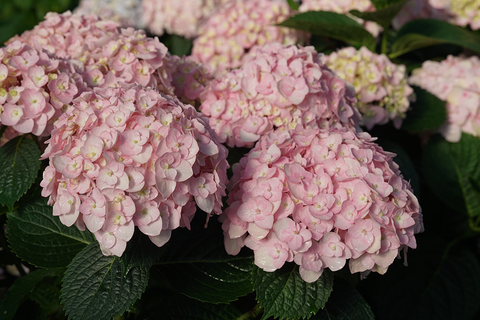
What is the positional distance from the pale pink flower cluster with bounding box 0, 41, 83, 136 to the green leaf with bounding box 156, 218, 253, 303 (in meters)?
0.35

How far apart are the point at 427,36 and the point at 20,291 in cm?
139

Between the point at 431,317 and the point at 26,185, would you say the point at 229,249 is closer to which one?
the point at 26,185

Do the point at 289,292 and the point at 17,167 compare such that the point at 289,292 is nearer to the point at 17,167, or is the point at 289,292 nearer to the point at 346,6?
the point at 17,167

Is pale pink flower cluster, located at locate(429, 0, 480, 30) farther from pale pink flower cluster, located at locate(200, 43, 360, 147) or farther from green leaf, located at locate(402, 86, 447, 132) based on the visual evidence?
pale pink flower cluster, located at locate(200, 43, 360, 147)

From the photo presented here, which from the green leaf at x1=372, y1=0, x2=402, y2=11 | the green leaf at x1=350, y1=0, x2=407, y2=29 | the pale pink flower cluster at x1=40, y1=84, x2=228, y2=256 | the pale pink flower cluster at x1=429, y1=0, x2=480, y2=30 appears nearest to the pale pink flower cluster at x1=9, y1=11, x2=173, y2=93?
the pale pink flower cluster at x1=40, y1=84, x2=228, y2=256

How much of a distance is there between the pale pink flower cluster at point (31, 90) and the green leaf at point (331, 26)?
30.0 inches

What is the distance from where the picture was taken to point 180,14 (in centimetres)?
195

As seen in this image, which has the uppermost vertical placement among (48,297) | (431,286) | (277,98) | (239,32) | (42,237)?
(277,98)

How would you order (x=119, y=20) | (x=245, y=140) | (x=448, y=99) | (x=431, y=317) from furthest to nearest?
(x=119, y=20) < (x=448, y=99) < (x=431, y=317) < (x=245, y=140)

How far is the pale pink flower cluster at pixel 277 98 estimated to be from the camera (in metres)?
1.00

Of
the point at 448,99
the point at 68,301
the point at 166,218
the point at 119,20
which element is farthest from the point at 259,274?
the point at 119,20

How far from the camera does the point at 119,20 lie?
6.20 ft

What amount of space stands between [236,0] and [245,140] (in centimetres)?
85

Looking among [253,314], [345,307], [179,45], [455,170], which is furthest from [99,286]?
[179,45]
